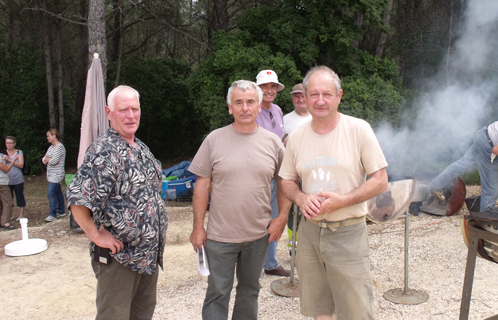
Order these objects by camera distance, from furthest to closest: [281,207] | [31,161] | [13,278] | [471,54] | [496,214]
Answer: [31,161] < [471,54] < [13,278] < [281,207] < [496,214]

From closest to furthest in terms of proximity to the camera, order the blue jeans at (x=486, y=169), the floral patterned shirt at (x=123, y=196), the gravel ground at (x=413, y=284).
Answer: the floral patterned shirt at (x=123, y=196), the gravel ground at (x=413, y=284), the blue jeans at (x=486, y=169)

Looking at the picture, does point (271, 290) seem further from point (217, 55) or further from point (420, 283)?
point (217, 55)

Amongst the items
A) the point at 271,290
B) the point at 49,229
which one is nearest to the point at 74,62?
the point at 49,229

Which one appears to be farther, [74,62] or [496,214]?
[74,62]

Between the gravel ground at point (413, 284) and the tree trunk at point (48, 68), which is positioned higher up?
the tree trunk at point (48, 68)

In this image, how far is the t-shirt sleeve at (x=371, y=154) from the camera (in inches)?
87.7

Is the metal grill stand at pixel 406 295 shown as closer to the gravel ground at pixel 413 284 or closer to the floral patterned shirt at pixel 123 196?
the gravel ground at pixel 413 284

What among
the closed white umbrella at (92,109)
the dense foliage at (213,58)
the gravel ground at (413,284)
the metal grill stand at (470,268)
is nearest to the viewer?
the metal grill stand at (470,268)

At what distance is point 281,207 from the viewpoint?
277 centimetres

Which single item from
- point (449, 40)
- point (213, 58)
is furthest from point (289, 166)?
point (449, 40)

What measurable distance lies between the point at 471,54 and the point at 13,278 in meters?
11.5

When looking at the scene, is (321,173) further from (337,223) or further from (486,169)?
(486,169)

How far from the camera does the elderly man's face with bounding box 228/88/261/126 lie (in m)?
2.59

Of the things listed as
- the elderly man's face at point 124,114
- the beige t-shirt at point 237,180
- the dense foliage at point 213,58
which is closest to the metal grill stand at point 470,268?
the beige t-shirt at point 237,180
